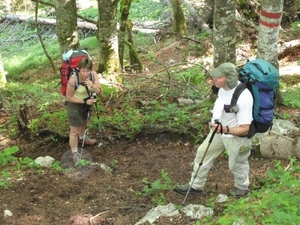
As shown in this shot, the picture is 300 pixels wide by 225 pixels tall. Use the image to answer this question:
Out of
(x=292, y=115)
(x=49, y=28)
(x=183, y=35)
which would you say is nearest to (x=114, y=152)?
(x=292, y=115)

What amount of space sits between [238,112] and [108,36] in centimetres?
660

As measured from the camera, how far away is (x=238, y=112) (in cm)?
441

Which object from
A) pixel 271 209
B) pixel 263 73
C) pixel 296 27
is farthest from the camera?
pixel 296 27

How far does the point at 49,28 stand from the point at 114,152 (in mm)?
20104

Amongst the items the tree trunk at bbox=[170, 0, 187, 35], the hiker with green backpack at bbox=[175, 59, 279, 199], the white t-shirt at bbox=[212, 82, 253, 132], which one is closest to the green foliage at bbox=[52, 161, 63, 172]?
the hiker with green backpack at bbox=[175, 59, 279, 199]

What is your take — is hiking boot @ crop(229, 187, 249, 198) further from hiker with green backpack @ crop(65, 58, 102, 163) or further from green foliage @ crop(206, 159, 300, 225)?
hiker with green backpack @ crop(65, 58, 102, 163)

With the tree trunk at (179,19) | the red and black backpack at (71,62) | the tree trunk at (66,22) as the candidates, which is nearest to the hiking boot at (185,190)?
the red and black backpack at (71,62)

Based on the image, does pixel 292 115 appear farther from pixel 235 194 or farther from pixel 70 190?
pixel 70 190

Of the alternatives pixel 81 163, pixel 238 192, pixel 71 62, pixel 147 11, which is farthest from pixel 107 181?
pixel 147 11

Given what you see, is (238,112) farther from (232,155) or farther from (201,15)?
(201,15)

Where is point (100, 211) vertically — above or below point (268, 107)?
below

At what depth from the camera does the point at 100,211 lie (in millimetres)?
5121

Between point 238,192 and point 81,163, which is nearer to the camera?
point 238,192

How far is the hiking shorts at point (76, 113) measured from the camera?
259 inches
